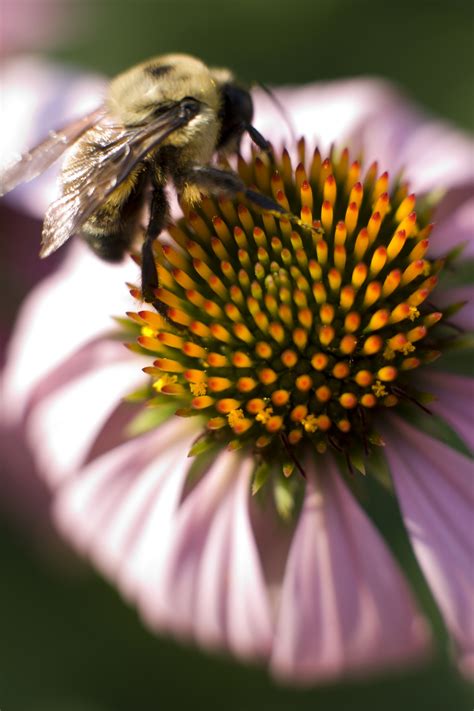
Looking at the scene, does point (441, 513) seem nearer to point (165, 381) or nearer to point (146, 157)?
point (165, 381)

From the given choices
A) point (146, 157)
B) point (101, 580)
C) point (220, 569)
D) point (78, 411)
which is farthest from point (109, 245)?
point (101, 580)

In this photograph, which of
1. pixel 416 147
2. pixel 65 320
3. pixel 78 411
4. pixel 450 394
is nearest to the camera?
pixel 450 394

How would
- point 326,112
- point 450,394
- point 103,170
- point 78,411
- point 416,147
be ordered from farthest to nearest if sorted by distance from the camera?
point 326,112
point 416,147
point 78,411
point 450,394
point 103,170

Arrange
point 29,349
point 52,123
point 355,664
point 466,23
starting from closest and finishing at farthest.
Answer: point 355,664
point 29,349
point 52,123
point 466,23

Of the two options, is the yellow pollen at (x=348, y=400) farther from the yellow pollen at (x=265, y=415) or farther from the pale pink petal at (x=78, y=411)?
the pale pink petal at (x=78, y=411)

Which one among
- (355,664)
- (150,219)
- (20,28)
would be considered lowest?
(355,664)

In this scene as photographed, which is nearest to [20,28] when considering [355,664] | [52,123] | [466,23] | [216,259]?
[52,123]

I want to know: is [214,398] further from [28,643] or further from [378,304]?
[28,643]
